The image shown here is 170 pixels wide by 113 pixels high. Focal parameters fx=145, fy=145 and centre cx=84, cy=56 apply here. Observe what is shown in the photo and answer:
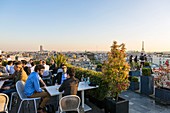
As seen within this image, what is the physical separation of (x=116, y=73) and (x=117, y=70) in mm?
84

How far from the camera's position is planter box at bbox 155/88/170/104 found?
174 inches

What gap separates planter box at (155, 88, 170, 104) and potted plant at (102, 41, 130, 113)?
5.30 feet

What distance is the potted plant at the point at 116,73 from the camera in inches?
143

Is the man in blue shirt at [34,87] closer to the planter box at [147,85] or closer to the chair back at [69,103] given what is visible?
the chair back at [69,103]

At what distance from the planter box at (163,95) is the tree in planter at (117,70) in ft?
5.30

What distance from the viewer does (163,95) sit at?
4496mm

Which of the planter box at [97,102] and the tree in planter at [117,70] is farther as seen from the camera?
the planter box at [97,102]

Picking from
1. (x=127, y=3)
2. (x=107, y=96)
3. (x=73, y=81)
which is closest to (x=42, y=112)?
(x=73, y=81)

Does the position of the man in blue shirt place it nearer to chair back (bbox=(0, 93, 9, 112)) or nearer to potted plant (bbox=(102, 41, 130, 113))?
chair back (bbox=(0, 93, 9, 112))

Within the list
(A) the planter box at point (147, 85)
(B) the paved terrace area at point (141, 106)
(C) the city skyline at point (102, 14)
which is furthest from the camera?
(C) the city skyline at point (102, 14)

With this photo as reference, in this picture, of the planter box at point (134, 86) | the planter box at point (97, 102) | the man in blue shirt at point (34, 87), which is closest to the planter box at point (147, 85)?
the planter box at point (134, 86)

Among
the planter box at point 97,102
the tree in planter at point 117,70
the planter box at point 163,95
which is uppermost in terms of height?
the tree in planter at point 117,70

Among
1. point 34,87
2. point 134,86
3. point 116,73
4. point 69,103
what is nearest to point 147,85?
point 134,86

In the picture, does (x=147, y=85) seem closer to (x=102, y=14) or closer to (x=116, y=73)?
(x=116, y=73)
